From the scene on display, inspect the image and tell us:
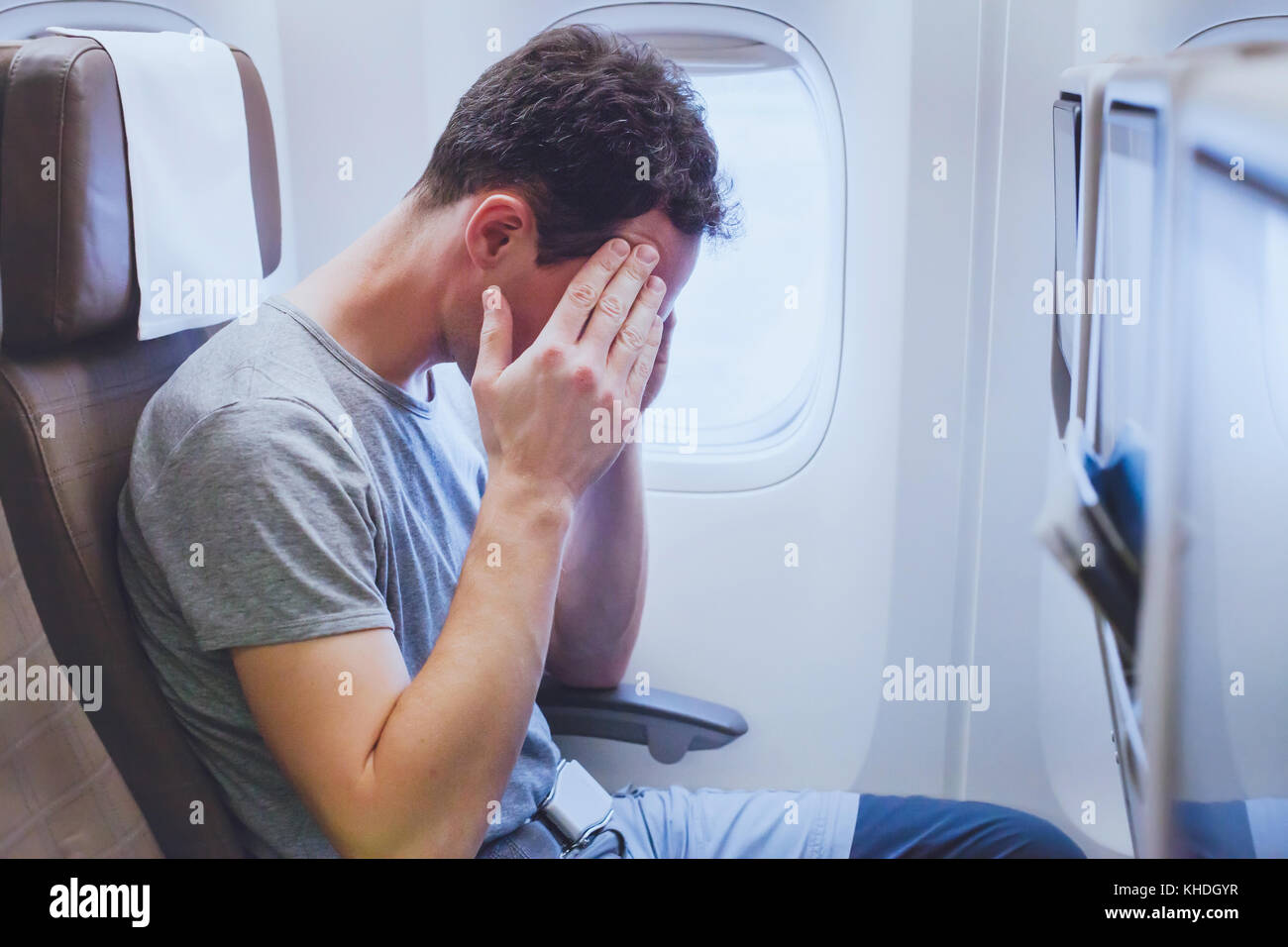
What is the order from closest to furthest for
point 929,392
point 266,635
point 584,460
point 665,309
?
point 266,635, point 584,460, point 665,309, point 929,392

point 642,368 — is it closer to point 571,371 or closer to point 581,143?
point 571,371

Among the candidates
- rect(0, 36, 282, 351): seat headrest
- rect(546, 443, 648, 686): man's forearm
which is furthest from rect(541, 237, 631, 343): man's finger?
rect(0, 36, 282, 351): seat headrest

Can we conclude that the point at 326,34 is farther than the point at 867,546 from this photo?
No

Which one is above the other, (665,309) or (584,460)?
(665,309)

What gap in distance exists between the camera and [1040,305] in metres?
1.30

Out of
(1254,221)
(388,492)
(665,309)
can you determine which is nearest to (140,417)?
(388,492)

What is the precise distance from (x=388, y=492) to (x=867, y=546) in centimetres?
73

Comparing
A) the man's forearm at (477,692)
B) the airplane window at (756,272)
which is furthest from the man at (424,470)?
the airplane window at (756,272)

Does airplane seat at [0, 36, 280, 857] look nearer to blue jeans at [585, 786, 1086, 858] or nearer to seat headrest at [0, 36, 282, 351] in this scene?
seat headrest at [0, 36, 282, 351]

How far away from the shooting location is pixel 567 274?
1.02 m

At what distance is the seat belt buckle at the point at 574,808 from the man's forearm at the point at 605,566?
0.19 metres

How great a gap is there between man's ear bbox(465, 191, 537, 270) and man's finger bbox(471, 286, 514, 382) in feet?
0.12

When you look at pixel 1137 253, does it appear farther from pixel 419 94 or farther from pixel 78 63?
pixel 78 63

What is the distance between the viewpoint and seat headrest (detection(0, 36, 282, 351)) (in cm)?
92
